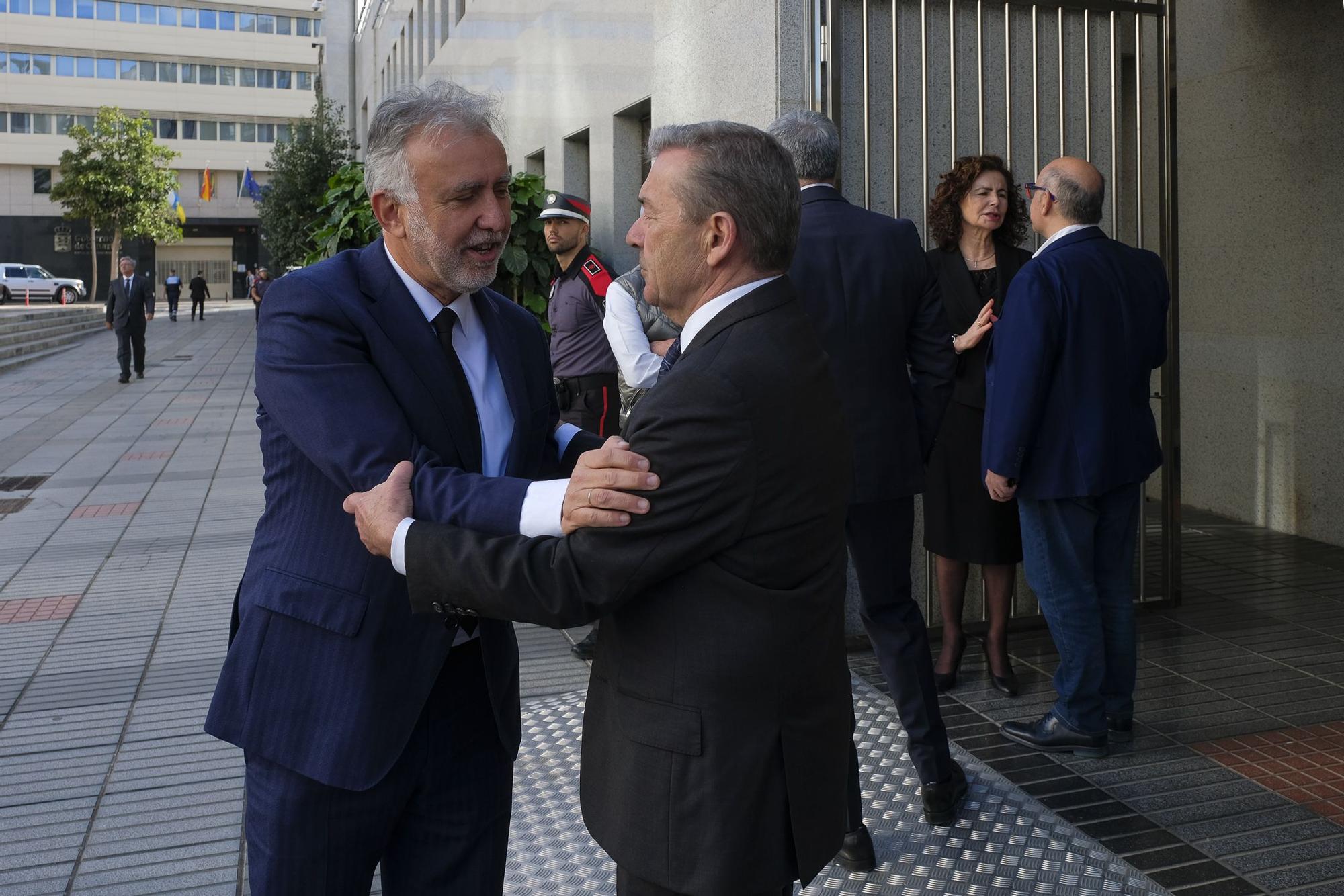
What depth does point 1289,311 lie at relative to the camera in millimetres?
8109

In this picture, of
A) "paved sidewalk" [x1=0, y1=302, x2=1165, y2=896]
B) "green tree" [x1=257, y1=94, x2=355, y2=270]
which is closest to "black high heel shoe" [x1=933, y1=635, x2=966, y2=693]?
"paved sidewalk" [x1=0, y1=302, x2=1165, y2=896]

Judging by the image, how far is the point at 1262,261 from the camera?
8305mm

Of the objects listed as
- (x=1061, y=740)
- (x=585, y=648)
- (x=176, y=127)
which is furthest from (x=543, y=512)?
(x=176, y=127)

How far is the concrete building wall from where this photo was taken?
782cm

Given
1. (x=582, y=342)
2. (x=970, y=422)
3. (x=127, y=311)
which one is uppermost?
(x=127, y=311)

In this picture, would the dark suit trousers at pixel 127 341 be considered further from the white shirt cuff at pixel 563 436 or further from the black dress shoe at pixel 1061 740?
the white shirt cuff at pixel 563 436

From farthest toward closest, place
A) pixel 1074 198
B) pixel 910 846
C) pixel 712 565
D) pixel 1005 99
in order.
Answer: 1. pixel 1005 99
2. pixel 1074 198
3. pixel 910 846
4. pixel 712 565

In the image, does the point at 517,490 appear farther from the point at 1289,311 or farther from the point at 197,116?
the point at 197,116

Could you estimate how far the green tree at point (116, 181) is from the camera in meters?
54.6

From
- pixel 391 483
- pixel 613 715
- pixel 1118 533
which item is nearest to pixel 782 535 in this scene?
pixel 613 715

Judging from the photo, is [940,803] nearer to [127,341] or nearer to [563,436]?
[563,436]

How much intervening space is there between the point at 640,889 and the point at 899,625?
2007mm

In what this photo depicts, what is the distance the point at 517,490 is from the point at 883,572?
2.12 metres

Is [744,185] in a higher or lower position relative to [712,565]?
higher
